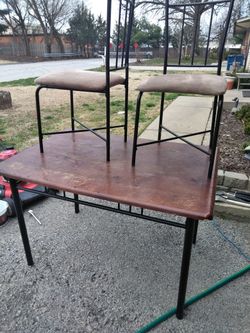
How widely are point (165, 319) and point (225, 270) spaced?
19.3 inches

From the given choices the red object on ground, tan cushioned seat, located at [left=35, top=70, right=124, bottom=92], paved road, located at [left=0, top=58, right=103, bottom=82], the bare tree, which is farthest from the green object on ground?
the bare tree

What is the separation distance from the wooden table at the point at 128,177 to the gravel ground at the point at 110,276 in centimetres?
14

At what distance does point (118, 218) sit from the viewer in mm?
2047

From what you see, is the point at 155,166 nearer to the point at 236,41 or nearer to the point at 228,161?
the point at 228,161

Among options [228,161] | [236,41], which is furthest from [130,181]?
[236,41]

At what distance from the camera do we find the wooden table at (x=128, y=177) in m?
1.09

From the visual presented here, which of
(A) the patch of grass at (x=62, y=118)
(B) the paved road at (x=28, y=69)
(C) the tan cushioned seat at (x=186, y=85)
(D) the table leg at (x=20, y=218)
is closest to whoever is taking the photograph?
(C) the tan cushioned seat at (x=186, y=85)

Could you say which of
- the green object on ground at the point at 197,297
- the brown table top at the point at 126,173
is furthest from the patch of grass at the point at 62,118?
the green object on ground at the point at 197,297

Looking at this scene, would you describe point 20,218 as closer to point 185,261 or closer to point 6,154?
point 185,261

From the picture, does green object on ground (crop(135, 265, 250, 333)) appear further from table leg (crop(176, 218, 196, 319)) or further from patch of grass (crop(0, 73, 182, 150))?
patch of grass (crop(0, 73, 182, 150))

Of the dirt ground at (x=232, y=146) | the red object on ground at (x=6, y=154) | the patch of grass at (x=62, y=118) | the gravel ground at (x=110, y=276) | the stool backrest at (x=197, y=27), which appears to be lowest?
the gravel ground at (x=110, y=276)

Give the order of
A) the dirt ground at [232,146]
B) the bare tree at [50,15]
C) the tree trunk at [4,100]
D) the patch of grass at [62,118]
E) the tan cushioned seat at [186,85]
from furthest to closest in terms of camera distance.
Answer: the bare tree at [50,15]
the tree trunk at [4,100]
the patch of grass at [62,118]
the dirt ground at [232,146]
the tan cushioned seat at [186,85]

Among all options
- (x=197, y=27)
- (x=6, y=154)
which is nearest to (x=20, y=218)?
(x=6, y=154)

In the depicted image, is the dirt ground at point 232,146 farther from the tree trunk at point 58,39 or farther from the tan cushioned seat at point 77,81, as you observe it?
the tree trunk at point 58,39
